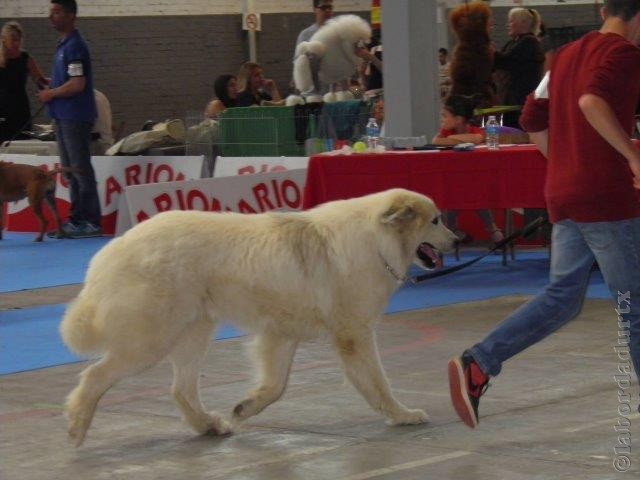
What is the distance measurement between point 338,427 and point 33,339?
3.23 metres

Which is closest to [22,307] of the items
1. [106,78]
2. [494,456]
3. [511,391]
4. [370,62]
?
[511,391]

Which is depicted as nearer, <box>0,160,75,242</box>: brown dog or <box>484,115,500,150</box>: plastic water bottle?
<box>484,115,500,150</box>: plastic water bottle

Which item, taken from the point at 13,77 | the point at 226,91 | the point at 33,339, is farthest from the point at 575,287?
the point at 13,77

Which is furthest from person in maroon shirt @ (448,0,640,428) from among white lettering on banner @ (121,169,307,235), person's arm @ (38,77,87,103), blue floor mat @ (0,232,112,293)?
person's arm @ (38,77,87,103)

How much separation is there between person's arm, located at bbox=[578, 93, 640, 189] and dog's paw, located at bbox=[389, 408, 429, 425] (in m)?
1.34

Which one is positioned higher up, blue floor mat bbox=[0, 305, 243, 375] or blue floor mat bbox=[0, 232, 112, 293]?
blue floor mat bbox=[0, 305, 243, 375]

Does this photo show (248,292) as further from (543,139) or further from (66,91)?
(66,91)

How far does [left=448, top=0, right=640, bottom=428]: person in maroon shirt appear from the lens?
4383mm

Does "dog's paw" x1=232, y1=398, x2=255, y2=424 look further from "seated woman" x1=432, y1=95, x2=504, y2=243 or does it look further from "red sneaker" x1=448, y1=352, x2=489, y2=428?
"seated woman" x1=432, y1=95, x2=504, y2=243

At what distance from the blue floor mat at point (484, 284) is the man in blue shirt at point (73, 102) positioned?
14.0 feet

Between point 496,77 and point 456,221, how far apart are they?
228 cm

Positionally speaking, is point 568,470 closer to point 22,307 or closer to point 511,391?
point 511,391

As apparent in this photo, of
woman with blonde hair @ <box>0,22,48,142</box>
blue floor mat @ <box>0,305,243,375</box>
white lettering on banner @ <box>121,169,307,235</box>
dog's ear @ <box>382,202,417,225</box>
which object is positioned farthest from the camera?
woman with blonde hair @ <box>0,22,48,142</box>

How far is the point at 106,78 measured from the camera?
20391 mm
